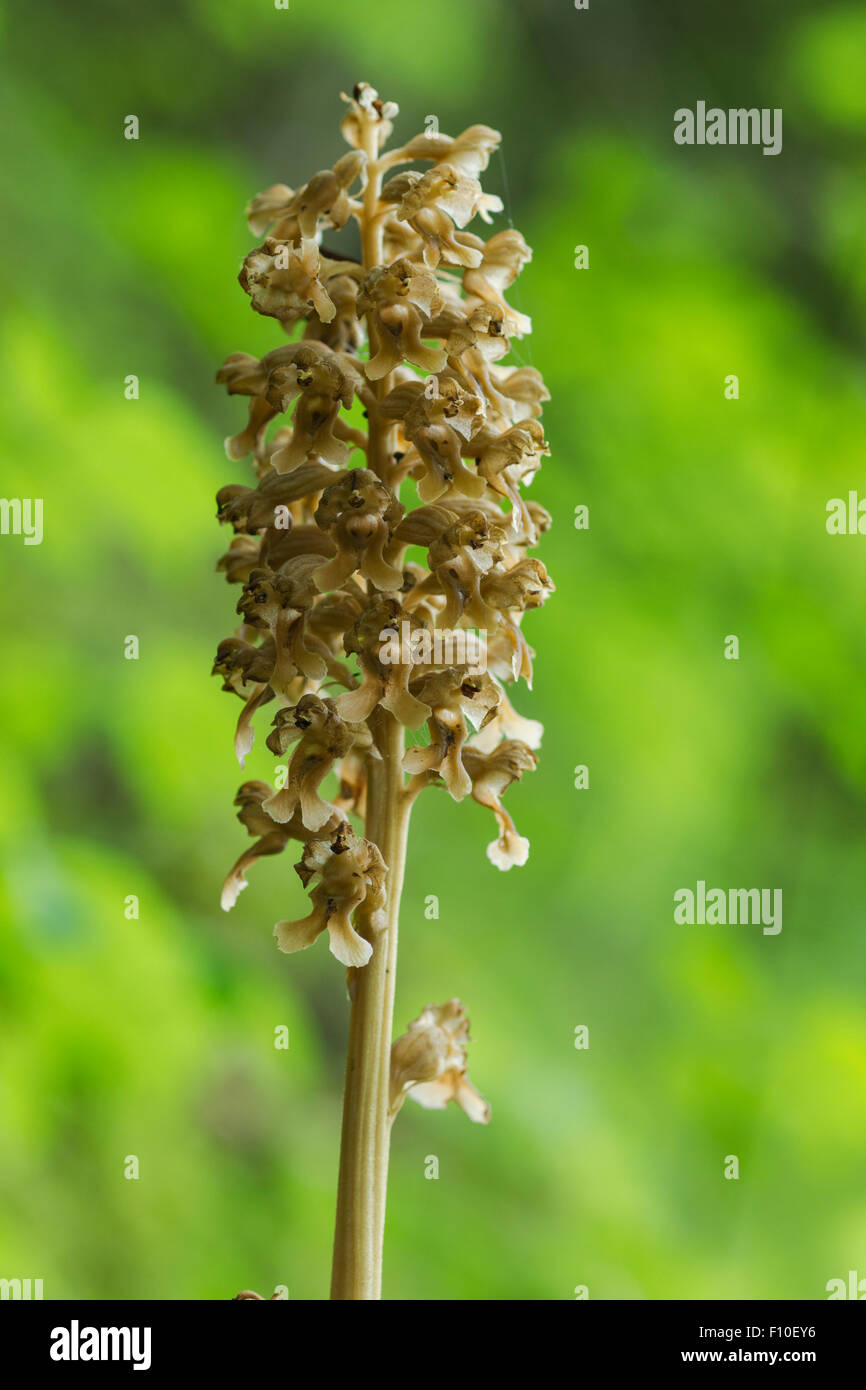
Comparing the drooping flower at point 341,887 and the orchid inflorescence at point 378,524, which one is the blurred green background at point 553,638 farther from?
the drooping flower at point 341,887

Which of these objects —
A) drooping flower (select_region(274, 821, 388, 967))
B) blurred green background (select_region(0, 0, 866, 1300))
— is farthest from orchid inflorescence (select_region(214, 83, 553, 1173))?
blurred green background (select_region(0, 0, 866, 1300))

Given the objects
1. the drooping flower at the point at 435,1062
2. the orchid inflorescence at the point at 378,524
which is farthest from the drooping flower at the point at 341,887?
the drooping flower at the point at 435,1062

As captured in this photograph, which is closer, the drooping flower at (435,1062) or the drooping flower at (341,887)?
the drooping flower at (341,887)

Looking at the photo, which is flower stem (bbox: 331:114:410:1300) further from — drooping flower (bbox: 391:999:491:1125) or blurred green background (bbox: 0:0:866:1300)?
blurred green background (bbox: 0:0:866:1300)

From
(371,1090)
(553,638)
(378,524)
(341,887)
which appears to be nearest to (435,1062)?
(371,1090)

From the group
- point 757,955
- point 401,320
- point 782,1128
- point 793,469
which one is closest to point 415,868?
point 757,955

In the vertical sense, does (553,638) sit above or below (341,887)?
above

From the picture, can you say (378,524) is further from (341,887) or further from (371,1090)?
(371,1090)

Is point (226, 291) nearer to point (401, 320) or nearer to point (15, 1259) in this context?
point (401, 320)

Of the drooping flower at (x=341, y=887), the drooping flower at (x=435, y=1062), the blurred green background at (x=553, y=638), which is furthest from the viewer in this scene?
the blurred green background at (x=553, y=638)
